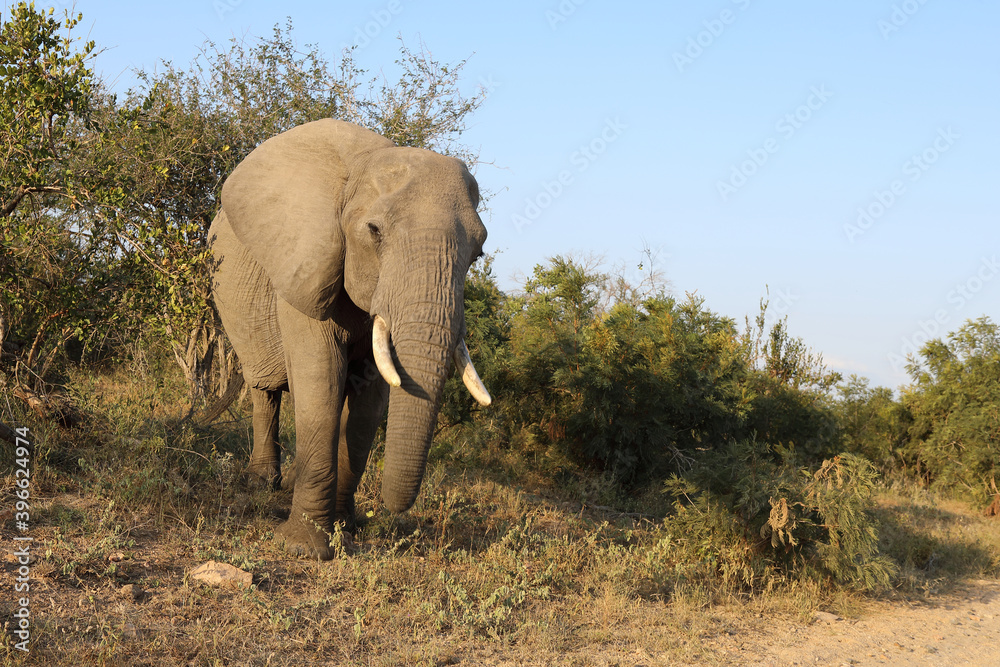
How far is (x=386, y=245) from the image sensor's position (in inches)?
199

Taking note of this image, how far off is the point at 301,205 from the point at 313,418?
1451 mm

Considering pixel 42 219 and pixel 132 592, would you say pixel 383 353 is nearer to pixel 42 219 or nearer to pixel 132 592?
pixel 132 592

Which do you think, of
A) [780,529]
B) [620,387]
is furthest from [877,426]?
[780,529]

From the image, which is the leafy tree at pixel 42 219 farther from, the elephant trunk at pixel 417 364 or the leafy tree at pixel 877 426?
the leafy tree at pixel 877 426

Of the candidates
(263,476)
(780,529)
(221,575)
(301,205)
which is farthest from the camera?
(263,476)

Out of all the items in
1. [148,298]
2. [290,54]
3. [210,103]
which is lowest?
[148,298]

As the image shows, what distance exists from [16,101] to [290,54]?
5821 millimetres

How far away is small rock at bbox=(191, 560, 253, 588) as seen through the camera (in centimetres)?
484

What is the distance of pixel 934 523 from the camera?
9.50m

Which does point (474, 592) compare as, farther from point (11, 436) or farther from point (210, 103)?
point (210, 103)

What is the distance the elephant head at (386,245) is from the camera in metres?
4.82

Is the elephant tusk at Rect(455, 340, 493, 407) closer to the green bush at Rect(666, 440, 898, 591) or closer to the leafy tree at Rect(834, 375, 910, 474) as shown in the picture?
the green bush at Rect(666, 440, 898, 591)

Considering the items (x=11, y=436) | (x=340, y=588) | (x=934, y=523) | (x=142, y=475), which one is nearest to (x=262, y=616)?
(x=340, y=588)

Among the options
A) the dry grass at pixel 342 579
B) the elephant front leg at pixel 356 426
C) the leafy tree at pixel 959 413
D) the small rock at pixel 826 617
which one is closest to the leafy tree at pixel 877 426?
the leafy tree at pixel 959 413
